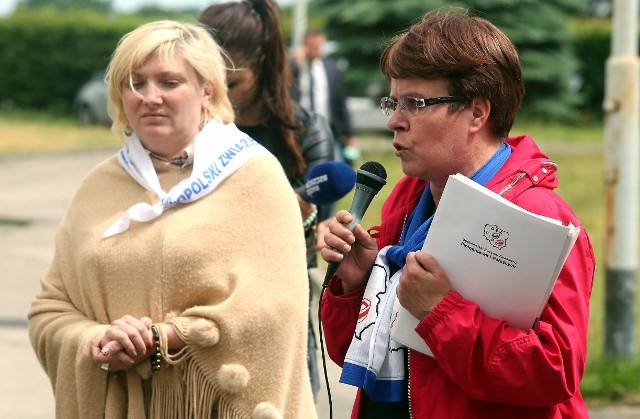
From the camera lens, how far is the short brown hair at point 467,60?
2.77 metres

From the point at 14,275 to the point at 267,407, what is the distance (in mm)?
7324

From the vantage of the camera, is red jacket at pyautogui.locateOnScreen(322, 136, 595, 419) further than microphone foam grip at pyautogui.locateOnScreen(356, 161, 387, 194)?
No

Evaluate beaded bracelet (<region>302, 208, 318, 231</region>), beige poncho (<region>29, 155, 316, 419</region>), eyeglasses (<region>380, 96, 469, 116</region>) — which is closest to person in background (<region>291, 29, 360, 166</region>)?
beaded bracelet (<region>302, 208, 318, 231</region>)

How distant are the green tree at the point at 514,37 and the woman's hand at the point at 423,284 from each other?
723 inches

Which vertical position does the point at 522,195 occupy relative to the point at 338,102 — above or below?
above

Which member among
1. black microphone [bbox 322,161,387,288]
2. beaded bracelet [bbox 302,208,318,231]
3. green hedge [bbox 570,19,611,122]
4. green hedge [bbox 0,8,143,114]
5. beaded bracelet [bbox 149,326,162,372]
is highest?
black microphone [bbox 322,161,387,288]

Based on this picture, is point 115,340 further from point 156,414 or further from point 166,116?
point 166,116

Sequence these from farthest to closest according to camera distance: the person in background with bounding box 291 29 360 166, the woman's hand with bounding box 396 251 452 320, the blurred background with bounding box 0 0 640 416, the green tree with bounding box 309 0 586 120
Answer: the green tree with bounding box 309 0 586 120 → the blurred background with bounding box 0 0 640 416 → the person in background with bounding box 291 29 360 166 → the woman's hand with bounding box 396 251 452 320

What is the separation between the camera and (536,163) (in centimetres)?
279

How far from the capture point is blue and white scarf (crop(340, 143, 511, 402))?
290cm

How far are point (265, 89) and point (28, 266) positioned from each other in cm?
678

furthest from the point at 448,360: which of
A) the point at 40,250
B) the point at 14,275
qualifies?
the point at 40,250

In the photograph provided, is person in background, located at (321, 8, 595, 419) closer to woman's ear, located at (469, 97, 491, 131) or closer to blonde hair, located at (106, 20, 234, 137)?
woman's ear, located at (469, 97, 491, 131)

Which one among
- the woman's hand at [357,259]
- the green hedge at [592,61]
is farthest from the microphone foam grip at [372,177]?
the green hedge at [592,61]
